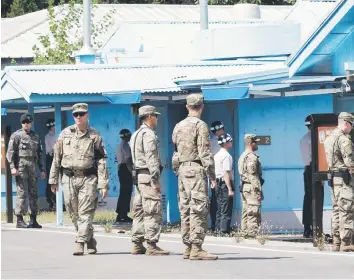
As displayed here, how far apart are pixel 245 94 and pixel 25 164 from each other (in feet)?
15.4

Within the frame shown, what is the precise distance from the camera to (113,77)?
2334 centimetres

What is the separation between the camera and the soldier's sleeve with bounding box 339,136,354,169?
54.2 feet

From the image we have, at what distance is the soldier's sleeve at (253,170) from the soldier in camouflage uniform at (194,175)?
394 centimetres

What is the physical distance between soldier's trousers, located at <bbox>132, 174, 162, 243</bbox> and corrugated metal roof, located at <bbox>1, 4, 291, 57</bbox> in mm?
29930

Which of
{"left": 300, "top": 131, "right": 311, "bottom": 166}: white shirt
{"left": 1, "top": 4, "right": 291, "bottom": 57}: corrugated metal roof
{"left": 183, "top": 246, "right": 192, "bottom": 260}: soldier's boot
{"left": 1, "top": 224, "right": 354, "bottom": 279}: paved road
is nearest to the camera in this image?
{"left": 1, "top": 224, "right": 354, "bottom": 279}: paved road

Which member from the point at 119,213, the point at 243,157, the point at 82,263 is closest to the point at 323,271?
the point at 82,263

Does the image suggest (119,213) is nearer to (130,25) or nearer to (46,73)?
(46,73)

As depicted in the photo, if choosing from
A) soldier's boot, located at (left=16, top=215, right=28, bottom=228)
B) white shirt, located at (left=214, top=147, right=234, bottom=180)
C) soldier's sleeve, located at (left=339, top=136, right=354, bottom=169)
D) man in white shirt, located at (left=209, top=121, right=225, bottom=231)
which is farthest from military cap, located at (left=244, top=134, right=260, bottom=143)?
soldier's boot, located at (left=16, top=215, right=28, bottom=228)

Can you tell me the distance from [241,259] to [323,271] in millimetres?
1666

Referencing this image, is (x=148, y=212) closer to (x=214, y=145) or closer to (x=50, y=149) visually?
(x=214, y=145)

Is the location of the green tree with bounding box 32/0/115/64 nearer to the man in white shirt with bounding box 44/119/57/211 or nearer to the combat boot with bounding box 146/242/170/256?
the man in white shirt with bounding box 44/119/57/211

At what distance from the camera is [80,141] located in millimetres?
16188

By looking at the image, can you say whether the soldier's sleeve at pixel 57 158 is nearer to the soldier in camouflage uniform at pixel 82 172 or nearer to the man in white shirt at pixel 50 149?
the soldier in camouflage uniform at pixel 82 172

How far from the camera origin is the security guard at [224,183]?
792 inches
